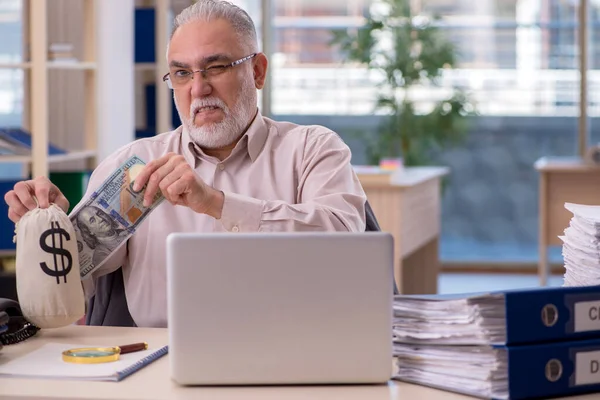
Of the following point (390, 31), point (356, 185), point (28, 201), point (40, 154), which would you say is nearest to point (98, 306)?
point (28, 201)

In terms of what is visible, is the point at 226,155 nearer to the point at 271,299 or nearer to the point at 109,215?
the point at 109,215

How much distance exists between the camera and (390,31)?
22.3 feet

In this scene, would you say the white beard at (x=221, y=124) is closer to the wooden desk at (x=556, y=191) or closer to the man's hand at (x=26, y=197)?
the man's hand at (x=26, y=197)

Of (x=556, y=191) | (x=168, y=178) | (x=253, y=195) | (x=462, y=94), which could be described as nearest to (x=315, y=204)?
(x=253, y=195)

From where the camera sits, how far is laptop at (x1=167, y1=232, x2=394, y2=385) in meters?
1.32

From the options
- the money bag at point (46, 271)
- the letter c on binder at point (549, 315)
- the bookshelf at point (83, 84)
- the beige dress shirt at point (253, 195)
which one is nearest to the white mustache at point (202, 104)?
the beige dress shirt at point (253, 195)

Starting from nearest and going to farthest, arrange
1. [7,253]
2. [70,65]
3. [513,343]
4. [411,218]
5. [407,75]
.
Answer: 1. [513,343]
2. [7,253]
3. [70,65]
4. [411,218]
5. [407,75]

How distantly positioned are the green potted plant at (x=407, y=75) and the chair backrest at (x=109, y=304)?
16.0ft

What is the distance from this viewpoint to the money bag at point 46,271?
166 cm

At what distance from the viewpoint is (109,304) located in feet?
6.88

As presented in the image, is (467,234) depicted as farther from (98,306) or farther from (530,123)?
(98,306)

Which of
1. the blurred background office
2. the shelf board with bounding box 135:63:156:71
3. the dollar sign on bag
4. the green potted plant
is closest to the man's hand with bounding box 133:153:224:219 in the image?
the dollar sign on bag

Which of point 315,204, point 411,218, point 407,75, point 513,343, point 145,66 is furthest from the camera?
point 407,75

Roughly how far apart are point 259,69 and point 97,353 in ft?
3.48
